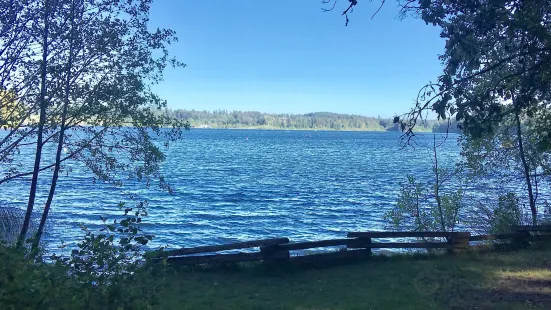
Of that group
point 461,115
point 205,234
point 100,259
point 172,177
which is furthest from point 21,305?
point 172,177

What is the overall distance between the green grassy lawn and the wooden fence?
0.26m

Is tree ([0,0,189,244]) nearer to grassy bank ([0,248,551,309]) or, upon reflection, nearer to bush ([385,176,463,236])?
grassy bank ([0,248,551,309])

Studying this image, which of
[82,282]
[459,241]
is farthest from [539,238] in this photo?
[82,282]

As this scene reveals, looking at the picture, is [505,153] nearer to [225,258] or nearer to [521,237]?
[521,237]

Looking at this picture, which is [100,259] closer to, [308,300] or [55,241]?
[308,300]

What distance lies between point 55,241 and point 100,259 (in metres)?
15.3

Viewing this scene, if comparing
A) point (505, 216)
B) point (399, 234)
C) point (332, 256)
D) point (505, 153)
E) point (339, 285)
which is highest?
point (505, 153)

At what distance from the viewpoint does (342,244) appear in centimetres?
1126

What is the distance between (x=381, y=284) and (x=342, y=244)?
1.96m

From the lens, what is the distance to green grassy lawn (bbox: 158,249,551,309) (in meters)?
8.19

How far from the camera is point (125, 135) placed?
12148mm

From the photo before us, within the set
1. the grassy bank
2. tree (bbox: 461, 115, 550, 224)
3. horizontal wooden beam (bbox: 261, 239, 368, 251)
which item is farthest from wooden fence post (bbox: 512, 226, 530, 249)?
horizontal wooden beam (bbox: 261, 239, 368, 251)

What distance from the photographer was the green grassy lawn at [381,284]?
819 cm

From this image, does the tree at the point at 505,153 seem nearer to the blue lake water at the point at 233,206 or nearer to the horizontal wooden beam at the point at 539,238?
the blue lake water at the point at 233,206
